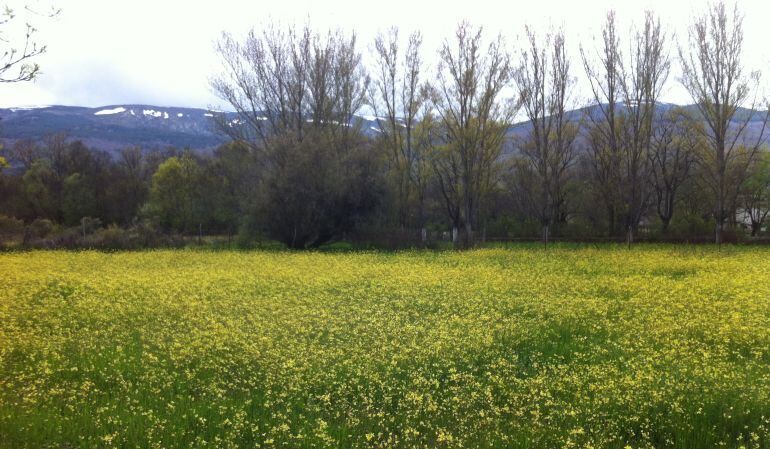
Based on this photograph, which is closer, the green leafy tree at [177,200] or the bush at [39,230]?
the bush at [39,230]

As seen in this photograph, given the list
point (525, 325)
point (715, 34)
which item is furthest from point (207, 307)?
point (715, 34)

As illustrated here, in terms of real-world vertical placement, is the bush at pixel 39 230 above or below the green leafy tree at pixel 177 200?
below

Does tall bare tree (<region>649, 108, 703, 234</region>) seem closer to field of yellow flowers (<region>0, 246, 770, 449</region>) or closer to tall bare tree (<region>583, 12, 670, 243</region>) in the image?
tall bare tree (<region>583, 12, 670, 243</region>)

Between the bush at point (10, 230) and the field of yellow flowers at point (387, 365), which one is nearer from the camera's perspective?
the field of yellow flowers at point (387, 365)

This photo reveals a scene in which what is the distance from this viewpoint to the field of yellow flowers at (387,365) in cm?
566

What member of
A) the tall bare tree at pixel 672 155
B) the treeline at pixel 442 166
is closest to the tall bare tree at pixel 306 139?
the treeline at pixel 442 166

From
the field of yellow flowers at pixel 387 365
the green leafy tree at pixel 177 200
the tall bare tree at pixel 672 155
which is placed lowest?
the field of yellow flowers at pixel 387 365

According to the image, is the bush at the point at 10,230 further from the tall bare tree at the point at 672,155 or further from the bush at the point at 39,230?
the tall bare tree at the point at 672,155

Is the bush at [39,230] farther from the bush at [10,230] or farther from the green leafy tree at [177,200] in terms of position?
the green leafy tree at [177,200]

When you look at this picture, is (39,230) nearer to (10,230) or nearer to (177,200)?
(10,230)

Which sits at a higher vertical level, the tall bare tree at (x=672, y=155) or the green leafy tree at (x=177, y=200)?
the tall bare tree at (x=672, y=155)

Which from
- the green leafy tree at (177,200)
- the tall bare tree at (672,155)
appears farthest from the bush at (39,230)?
the tall bare tree at (672,155)

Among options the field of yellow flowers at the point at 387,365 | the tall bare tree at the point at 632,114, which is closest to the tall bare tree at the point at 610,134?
the tall bare tree at the point at 632,114

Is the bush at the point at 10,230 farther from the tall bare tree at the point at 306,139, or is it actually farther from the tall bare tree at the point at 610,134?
the tall bare tree at the point at 610,134
